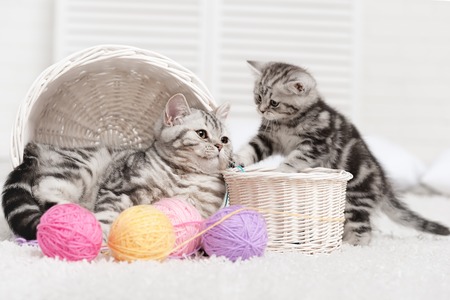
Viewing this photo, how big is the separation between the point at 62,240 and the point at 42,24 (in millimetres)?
2794

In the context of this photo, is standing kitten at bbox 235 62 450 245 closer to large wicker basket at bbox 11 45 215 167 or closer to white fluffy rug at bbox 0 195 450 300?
large wicker basket at bbox 11 45 215 167

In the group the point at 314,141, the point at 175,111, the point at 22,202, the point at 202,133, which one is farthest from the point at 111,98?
the point at 314,141

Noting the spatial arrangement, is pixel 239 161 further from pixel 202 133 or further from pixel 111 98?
pixel 111 98

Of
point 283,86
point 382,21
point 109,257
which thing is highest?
point 382,21

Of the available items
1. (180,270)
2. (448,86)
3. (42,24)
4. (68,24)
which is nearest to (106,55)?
(180,270)

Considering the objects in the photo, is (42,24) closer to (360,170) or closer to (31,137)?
(31,137)

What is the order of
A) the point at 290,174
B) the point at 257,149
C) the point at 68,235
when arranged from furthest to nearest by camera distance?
the point at 257,149, the point at 290,174, the point at 68,235

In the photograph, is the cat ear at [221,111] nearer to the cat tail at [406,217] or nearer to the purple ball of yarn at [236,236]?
the purple ball of yarn at [236,236]

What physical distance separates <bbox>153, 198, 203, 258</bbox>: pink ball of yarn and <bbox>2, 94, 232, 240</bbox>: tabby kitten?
0.17m

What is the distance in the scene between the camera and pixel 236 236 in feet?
4.73

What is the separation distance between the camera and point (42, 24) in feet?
12.4

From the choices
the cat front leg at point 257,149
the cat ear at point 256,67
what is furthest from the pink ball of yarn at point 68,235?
the cat ear at point 256,67

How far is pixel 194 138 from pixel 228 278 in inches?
25.5

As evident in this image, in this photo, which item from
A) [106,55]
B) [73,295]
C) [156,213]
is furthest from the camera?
[106,55]
